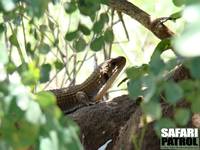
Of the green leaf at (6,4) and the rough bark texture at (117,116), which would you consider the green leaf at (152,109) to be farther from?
the rough bark texture at (117,116)

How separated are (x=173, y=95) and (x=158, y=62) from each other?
73mm

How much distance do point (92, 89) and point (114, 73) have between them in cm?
26

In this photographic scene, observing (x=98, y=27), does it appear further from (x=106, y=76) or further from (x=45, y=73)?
(x=106, y=76)

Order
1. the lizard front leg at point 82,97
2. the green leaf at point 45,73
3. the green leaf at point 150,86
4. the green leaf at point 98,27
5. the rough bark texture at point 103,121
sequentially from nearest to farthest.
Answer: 1. the green leaf at point 150,86
2. the green leaf at point 45,73
3. the green leaf at point 98,27
4. the rough bark texture at point 103,121
5. the lizard front leg at point 82,97

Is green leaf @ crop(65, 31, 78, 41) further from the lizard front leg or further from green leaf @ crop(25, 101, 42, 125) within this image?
the lizard front leg

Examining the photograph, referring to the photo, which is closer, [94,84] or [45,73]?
[45,73]

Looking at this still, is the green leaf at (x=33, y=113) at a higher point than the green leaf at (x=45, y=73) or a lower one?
lower

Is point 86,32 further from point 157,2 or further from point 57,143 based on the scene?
point 157,2

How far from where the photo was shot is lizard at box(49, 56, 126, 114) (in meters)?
4.29

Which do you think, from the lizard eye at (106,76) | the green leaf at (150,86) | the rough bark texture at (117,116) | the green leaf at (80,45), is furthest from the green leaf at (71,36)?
the lizard eye at (106,76)

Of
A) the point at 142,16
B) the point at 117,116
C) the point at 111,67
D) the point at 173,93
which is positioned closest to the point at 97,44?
the point at 173,93

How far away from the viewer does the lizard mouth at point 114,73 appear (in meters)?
4.29

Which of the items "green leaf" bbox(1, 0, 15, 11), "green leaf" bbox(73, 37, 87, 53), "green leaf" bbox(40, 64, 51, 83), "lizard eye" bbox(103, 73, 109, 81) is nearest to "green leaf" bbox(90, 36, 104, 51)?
"green leaf" bbox(73, 37, 87, 53)

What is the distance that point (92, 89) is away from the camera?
14.8 ft
